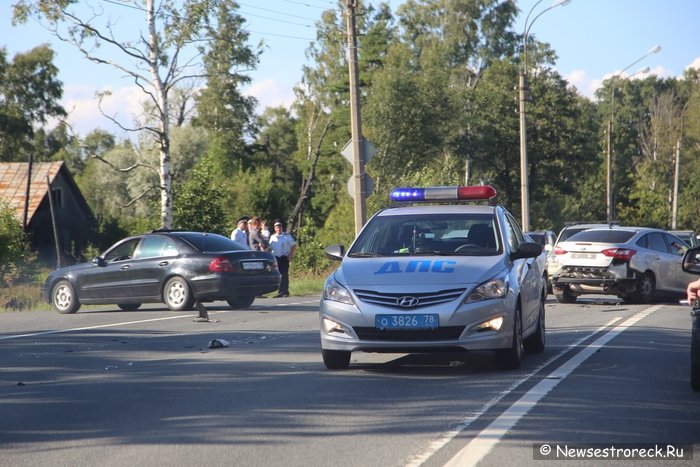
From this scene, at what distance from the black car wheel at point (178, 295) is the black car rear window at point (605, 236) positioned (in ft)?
25.7

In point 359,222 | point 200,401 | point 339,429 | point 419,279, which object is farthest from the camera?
point 359,222

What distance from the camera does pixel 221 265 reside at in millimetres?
A: 20266

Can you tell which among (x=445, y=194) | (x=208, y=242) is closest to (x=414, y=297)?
(x=445, y=194)

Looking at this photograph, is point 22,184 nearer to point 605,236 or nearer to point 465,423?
point 605,236

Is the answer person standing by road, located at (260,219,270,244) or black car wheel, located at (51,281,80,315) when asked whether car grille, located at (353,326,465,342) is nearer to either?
black car wheel, located at (51,281,80,315)

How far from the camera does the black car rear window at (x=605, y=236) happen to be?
74.6ft

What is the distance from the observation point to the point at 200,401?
29.7 ft

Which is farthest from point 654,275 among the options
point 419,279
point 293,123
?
point 293,123

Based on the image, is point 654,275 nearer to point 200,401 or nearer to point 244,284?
point 244,284

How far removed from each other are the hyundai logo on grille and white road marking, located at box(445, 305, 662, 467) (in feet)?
4.20

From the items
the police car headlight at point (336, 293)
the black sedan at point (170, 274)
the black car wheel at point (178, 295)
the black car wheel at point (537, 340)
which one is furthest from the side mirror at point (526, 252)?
the black car wheel at point (178, 295)

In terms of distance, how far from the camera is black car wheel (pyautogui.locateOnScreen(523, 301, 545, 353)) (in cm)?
1230

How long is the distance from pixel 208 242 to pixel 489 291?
11.3 metres

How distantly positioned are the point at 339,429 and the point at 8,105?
6213 centimetres
